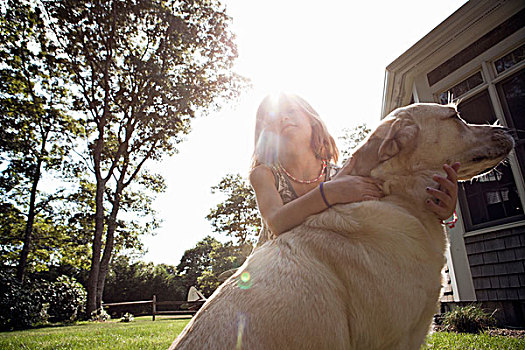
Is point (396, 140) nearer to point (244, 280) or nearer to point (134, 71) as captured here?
point (244, 280)

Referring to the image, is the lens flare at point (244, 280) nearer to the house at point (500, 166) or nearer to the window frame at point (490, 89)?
the house at point (500, 166)

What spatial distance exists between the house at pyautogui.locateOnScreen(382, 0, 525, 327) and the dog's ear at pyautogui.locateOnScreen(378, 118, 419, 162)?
4.22m

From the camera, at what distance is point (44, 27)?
1491 cm

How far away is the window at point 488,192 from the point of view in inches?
214

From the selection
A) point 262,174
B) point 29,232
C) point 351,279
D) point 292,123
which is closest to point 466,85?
point 292,123

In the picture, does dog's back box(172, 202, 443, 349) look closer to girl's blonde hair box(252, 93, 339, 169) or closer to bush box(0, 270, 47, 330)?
girl's blonde hair box(252, 93, 339, 169)

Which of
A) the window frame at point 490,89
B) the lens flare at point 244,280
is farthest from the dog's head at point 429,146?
the window frame at point 490,89

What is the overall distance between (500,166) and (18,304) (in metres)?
15.9

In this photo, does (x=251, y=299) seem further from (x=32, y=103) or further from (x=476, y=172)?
(x=32, y=103)

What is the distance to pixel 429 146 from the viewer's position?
1.77m

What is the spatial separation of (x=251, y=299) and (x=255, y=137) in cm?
156

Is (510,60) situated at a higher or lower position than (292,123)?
higher

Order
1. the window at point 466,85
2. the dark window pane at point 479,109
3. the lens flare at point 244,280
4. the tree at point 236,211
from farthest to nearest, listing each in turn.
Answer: the tree at point 236,211 → the window at point 466,85 → the dark window pane at point 479,109 → the lens flare at point 244,280

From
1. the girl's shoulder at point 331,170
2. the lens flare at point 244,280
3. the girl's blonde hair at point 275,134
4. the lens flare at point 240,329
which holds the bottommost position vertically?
the lens flare at point 240,329
